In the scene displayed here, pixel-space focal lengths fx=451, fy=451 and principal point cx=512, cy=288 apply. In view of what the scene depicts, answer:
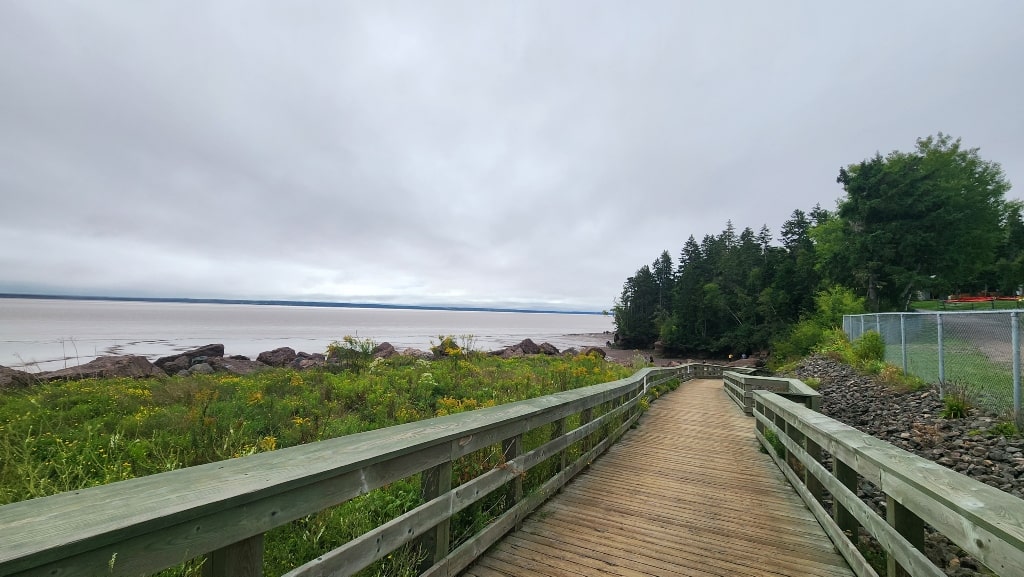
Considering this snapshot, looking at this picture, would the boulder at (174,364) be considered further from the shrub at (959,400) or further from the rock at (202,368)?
the shrub at (959,400)

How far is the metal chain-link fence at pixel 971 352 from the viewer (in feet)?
21.5

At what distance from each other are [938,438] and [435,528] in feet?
27.0

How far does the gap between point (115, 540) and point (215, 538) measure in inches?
13.5

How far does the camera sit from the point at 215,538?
5.39 ft

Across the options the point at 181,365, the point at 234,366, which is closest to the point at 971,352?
the point at 234,366

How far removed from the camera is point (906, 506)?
247cm

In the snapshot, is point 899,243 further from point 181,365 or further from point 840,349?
point 181,365

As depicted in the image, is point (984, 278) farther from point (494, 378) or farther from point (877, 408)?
point (494, 378)

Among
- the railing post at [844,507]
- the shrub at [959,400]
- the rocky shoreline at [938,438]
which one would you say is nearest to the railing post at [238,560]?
the railing post at [844,507]

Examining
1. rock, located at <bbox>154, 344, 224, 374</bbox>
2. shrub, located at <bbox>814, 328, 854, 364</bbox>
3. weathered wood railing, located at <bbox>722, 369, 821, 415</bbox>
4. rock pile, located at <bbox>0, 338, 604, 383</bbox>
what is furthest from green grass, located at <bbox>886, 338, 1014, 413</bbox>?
rock, located at <bbox>154, 344, 224, 374</bbox>

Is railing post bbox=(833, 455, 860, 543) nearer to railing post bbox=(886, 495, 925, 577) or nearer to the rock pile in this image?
railing post bbox=(886, 495, 925, 577)

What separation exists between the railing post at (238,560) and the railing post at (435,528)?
48.9 inches

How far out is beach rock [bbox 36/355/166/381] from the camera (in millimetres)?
15008

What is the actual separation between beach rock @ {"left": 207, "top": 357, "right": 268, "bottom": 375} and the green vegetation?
319 inches
